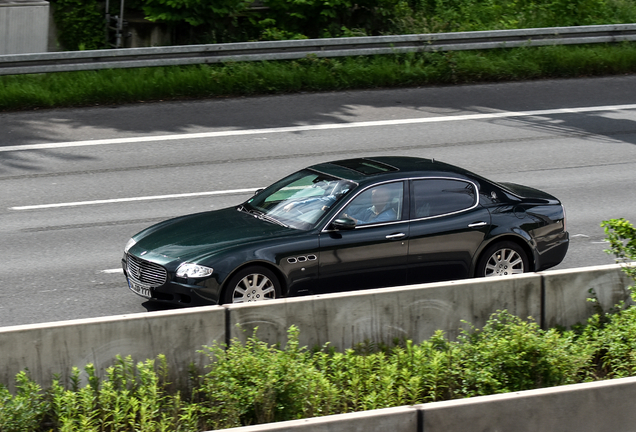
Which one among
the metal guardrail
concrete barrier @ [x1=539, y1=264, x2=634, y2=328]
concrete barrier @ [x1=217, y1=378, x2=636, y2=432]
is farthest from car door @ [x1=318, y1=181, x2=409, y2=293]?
the metal guardrail

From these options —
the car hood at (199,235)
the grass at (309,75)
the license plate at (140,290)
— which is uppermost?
the grass at (309,75)

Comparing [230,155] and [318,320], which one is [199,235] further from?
[230,155]

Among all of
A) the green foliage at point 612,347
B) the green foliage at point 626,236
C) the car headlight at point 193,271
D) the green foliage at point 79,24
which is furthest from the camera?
the green foliage at point 79,24

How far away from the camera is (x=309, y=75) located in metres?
18.3

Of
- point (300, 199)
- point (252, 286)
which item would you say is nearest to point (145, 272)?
point (252, 286)

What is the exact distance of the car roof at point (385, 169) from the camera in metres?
9.19

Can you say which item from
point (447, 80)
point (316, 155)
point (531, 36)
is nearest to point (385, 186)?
point (316, 155)

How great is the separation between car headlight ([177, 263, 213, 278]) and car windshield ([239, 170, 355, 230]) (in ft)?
3.49

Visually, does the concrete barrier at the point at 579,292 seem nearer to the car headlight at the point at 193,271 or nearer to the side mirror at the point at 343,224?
the side mirror at the point at 343,224

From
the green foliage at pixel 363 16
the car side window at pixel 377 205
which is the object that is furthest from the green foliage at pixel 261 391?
the green foliage at pixel 363 16

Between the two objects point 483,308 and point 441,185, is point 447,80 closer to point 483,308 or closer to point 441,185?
point 441,185

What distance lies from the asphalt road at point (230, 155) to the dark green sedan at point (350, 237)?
99 cm

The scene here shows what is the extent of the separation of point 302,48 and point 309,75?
82 centimetres

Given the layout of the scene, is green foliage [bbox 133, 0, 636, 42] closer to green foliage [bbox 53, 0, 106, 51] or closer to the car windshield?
green foliage [bbox 53, 0, 106, 51]
